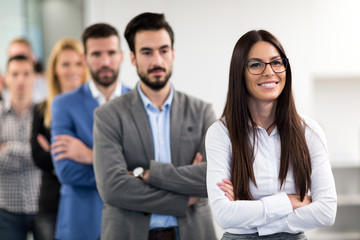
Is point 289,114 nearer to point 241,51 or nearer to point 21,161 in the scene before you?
point 241,51

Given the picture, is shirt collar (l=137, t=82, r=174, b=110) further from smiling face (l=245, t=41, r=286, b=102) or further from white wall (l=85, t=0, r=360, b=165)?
white wall (l=85, t=0, r=360, b=165)

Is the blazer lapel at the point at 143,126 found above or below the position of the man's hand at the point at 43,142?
above

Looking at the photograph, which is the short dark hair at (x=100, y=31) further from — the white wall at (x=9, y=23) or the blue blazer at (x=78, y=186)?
the white wall at (x=9, y=23)

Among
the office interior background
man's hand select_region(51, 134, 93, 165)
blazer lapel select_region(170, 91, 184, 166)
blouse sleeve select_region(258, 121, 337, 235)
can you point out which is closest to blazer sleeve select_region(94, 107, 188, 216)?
blazer lapel select_region(170, 91, 184, 166)

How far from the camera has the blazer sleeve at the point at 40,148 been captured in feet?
9.84

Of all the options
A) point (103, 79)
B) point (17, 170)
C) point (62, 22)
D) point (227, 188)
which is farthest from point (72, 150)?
point (62, 22)

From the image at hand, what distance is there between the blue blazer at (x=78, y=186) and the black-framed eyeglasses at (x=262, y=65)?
3.95 feet

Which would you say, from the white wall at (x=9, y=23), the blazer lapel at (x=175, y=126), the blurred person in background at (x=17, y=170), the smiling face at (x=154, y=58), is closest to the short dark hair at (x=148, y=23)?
the smiling face at (x=154, y=58)

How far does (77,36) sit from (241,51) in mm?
5838

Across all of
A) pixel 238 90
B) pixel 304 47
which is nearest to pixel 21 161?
pixel 238 90

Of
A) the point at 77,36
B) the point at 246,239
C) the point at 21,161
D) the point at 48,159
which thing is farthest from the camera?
the point at 77,36

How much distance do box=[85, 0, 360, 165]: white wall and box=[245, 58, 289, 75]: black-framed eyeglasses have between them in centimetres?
313

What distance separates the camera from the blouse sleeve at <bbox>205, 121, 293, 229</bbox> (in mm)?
1555

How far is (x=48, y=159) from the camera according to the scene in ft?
9.82
